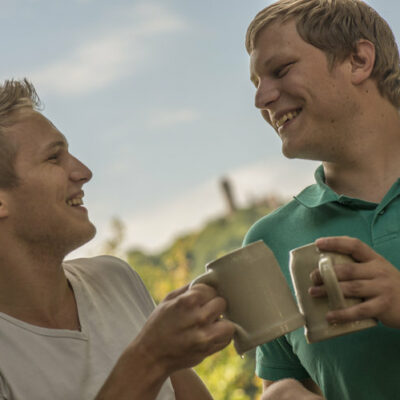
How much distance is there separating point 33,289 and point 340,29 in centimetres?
86

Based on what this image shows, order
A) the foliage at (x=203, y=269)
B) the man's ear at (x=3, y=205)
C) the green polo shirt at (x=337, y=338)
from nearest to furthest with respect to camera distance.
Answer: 1. the green polo shirt at (x=337, y=338)
2. the man's ear at (x=3, y=205)
3. the foliage at (x=203, y=269)

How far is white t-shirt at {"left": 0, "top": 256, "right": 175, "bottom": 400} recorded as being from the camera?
3.99 feet

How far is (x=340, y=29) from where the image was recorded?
1.44 metres

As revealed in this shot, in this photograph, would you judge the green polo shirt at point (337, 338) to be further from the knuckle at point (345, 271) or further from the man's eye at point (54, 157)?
the man's eye at point (54, 157)

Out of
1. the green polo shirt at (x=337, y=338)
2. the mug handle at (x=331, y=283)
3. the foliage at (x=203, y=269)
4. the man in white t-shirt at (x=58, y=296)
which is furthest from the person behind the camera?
the foliage at (x=203, y=269)

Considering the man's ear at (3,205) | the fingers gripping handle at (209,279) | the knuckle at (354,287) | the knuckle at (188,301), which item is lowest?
the knuckle at (354,287)

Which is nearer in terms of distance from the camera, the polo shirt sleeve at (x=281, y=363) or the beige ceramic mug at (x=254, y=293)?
the beige ceramic mug at (x=254, y=293)

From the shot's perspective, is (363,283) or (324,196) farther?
(324,196)

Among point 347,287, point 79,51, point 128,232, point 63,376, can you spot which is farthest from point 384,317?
point 79,51

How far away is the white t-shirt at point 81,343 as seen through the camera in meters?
1.22

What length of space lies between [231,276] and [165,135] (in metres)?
8.50

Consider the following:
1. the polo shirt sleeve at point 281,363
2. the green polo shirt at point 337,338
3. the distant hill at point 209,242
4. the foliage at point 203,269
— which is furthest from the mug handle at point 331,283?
the distant hill at point 209,242

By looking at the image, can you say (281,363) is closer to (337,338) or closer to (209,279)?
(337,338)

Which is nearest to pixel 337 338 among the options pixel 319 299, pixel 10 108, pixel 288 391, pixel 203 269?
pixel 288 391
